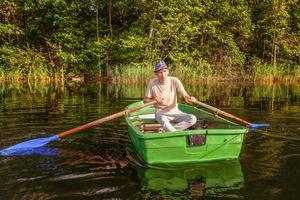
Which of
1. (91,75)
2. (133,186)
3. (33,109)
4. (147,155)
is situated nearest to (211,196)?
(133,186)

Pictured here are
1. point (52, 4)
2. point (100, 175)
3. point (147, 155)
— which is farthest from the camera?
point (52, 4)

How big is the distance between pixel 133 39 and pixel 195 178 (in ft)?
71.9

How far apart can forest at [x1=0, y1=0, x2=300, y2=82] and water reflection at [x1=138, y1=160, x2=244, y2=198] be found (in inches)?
750

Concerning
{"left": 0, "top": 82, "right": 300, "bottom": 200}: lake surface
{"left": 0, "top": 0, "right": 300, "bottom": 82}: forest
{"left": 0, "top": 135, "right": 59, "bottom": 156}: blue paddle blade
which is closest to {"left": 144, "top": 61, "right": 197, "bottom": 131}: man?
{"left": 0, "top": 82, "right": 300, "bottom": 200}: lake surface

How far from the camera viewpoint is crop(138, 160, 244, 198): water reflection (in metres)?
6.45

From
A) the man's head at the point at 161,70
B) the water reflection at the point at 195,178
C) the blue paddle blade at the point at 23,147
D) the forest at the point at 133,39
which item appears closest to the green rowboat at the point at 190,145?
the water reflection at the point at 195,178

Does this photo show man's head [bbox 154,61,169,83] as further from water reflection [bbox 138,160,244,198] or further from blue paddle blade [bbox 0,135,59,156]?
blue paddle blade [bbox 0,135,59,156]

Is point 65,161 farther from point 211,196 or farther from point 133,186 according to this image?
point 211,196

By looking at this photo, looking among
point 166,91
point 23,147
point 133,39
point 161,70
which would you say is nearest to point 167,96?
point 166,91

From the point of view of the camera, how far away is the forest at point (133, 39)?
93.3ft

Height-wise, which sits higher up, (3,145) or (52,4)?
(52,4)

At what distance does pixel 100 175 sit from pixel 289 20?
1229 inches

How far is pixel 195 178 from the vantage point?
701 centimetres

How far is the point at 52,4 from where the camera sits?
2936 centimetres
